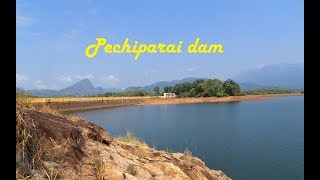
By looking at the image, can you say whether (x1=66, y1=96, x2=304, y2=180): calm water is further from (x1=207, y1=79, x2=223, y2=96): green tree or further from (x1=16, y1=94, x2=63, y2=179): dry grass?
(x1=207, y1=79, x2=223, y2=96): green tree

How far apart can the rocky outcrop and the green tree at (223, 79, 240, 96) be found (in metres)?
62.3

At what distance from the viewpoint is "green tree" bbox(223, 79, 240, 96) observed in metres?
68.8

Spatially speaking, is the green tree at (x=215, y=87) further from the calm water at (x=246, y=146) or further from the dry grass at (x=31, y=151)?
the dry grass at (x=31, y=151)

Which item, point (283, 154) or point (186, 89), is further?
point (186, 89)

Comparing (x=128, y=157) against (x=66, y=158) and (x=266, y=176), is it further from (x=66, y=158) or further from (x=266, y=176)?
(x=266, y=176)

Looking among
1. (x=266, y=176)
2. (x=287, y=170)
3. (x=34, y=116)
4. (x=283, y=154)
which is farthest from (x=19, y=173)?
(x=283, y=154)

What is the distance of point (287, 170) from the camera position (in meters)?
15.5

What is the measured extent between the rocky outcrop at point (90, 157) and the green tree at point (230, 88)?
62250mm

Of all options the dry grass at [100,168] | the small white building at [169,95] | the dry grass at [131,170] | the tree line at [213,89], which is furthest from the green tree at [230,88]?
the dry grass at [100,168]

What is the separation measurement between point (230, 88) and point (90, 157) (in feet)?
212

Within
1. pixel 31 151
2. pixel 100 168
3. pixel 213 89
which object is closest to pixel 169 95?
pixel 213 89

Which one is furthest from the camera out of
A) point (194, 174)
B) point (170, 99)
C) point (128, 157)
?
point (170, 99)
